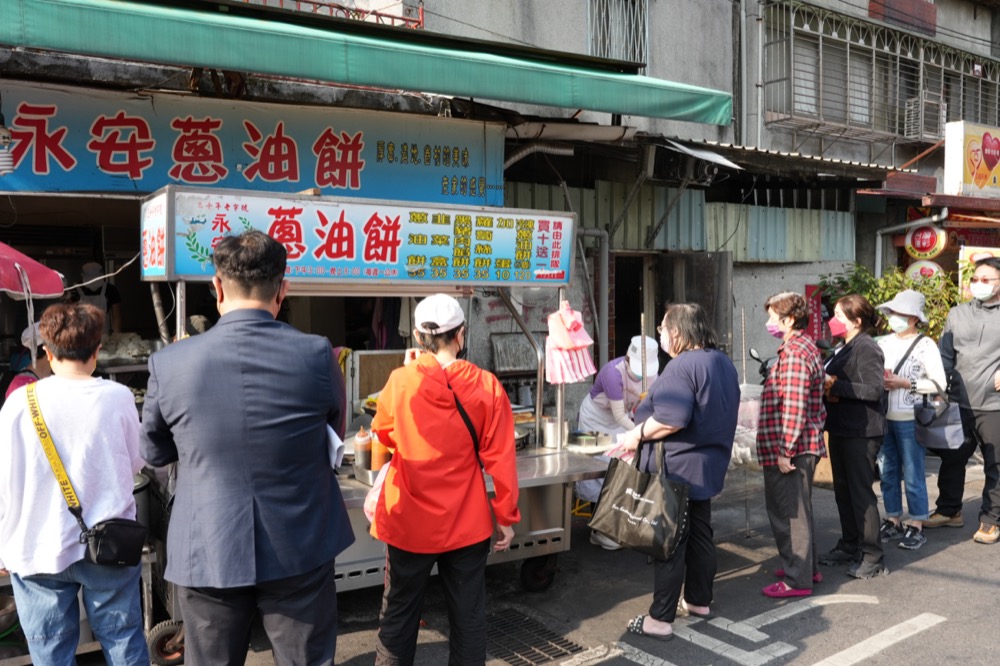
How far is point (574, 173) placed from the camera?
9273 millimetres

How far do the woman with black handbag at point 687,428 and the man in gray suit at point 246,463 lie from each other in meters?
2.24

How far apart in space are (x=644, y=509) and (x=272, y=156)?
420 centimetres

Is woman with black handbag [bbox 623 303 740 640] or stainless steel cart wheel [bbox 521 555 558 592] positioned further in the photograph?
stainless steel cart wheel [bbox 521 555 558 592]

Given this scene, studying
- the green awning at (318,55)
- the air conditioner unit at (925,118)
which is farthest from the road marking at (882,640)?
the air conditioner unit at (925,118)

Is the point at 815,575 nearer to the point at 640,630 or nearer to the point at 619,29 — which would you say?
the point at 640,630

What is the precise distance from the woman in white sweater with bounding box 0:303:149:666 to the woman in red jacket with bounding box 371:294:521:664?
40.6 inches

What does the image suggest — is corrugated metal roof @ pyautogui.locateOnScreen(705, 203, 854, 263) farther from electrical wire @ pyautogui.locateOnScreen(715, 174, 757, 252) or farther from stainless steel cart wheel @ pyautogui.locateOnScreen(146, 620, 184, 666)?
stainless steel cart wheel @ pyautogui.locateOnScreen(146, 620, 184, 666)

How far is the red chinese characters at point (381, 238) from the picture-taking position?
4.68 m

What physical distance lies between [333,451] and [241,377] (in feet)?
1.41

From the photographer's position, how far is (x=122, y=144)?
6.05m

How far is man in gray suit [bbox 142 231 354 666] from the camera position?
2576 millimetres

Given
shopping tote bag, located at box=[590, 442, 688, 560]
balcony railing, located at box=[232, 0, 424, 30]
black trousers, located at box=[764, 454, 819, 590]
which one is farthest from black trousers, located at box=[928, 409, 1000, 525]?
balcony railing, located at box=[232, 0, 424, 30]

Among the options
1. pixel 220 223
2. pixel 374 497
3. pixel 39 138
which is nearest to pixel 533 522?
pixel 374 497

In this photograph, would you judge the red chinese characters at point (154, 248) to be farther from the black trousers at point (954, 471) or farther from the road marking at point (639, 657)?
the black trousers at point (954, 471)
